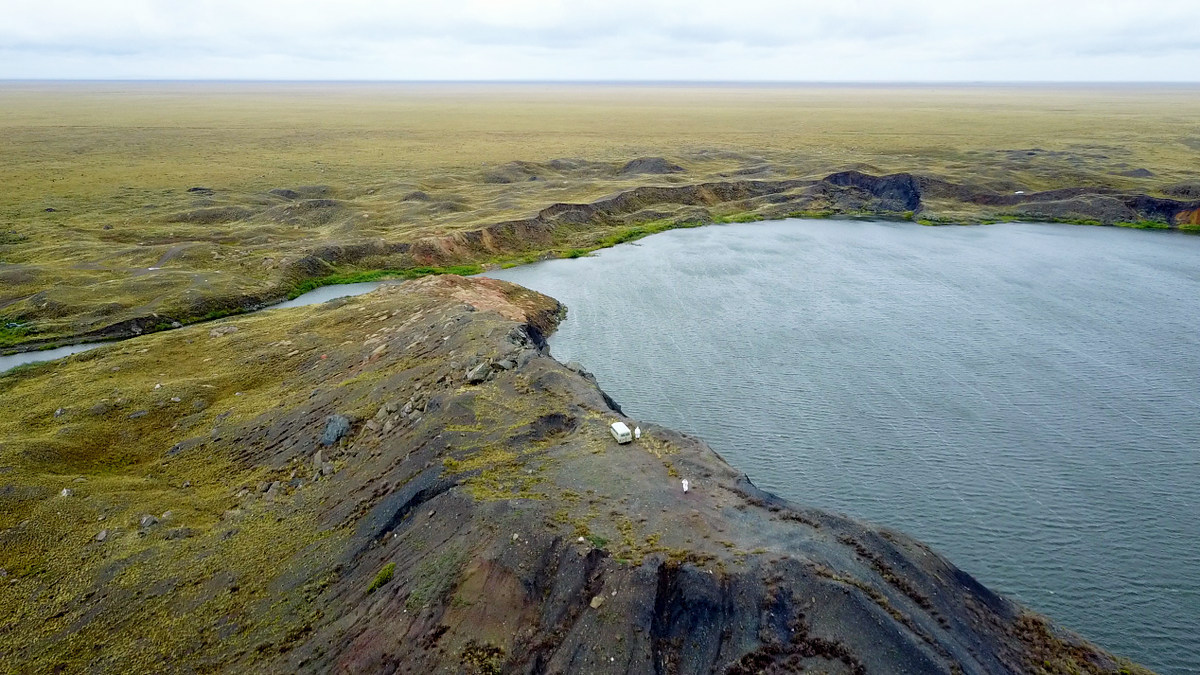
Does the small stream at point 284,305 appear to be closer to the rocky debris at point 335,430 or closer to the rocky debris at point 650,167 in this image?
the rocky debris at point 335,430

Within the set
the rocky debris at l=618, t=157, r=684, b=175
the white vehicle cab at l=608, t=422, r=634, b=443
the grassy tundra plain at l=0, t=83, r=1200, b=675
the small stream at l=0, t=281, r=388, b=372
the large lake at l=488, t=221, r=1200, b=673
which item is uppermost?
the rocky debris at l=618, t=157, r=684, b=175

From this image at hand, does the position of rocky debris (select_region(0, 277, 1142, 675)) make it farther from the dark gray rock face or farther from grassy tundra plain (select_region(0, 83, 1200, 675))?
the dark gray rock face

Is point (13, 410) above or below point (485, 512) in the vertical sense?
below

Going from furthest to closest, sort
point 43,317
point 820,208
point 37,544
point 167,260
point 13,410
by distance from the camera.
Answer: point 820,208 → point 167,260 → point 43,317 → point 13,410 → point 37,544

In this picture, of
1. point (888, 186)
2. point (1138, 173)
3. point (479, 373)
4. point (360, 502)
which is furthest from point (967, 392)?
point (1138, 173)

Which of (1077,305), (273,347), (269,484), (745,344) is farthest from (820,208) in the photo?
(269,484)

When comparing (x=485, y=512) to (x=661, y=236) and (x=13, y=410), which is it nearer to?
(x=13, y=410)

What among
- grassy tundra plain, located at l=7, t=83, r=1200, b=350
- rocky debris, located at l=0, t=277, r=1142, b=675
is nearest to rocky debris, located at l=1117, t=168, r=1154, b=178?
grassy tundra plain, located at l=7, t=83, r=1200, b=350
